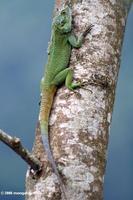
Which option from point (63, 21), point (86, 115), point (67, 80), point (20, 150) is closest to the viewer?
point (20, 150)

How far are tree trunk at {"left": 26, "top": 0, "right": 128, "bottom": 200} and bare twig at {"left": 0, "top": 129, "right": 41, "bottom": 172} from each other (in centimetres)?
6

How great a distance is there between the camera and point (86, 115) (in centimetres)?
343

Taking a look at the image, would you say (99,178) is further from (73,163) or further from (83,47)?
(83,47)

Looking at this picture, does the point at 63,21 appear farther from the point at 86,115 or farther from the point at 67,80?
the point at 86,115

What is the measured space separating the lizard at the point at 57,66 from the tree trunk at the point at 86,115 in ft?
0.15

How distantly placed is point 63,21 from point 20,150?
1.90 metres

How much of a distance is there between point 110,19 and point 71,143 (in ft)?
3.95

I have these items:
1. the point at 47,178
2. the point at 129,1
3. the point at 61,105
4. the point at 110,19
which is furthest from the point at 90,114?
the point at 129,1

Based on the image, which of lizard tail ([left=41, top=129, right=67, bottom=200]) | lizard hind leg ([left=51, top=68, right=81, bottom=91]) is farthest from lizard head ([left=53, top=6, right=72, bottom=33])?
lizard tail ([left=41, top=129, right=67, bottom=200])

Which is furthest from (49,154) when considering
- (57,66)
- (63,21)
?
(63,21)

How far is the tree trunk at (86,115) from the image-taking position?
10.5 ft

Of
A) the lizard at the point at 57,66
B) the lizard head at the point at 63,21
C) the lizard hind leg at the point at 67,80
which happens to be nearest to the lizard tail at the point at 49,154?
the lizard at the point at 57,66

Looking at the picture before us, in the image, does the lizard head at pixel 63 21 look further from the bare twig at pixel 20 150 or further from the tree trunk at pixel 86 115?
the bare twig at pixel 20 150

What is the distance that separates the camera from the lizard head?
167 inches
